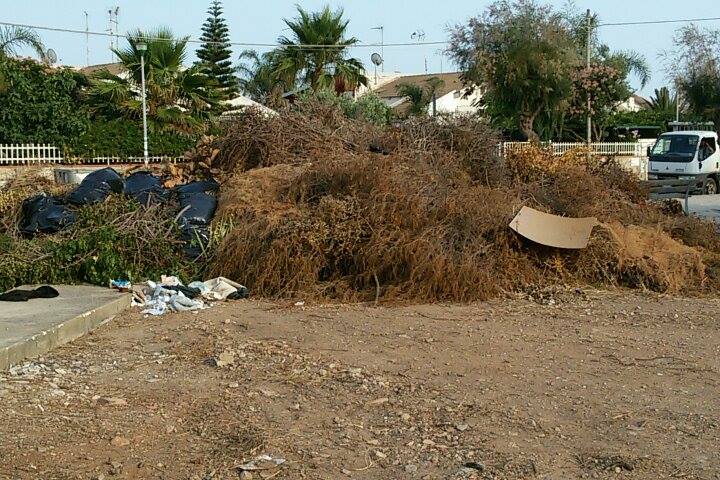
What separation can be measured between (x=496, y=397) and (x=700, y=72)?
133 ft

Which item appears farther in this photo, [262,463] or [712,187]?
[712,187]

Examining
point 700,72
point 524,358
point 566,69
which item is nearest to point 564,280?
point 524,358

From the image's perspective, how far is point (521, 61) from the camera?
1324 inches

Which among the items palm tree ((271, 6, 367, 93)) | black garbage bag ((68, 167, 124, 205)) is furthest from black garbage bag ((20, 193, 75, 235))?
palm tree ((271, 6, 367, 93))

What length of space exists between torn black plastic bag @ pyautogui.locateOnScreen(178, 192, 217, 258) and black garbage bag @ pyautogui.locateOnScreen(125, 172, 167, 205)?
35cm

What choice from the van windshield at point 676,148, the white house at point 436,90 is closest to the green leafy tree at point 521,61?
the van windshield at point 676,148

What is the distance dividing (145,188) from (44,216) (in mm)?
1320

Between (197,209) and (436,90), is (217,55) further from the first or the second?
(197,209)

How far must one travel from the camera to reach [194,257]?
10234 mm

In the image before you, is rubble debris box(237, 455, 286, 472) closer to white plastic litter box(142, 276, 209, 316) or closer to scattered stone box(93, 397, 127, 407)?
scattered stone box(93, 397, 127, 407)

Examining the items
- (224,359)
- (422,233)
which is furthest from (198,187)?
(224,359)

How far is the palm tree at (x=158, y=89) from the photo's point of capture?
2933 cm

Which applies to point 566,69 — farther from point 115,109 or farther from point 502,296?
point 502,296

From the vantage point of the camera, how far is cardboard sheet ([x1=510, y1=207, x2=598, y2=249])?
9648 mm
